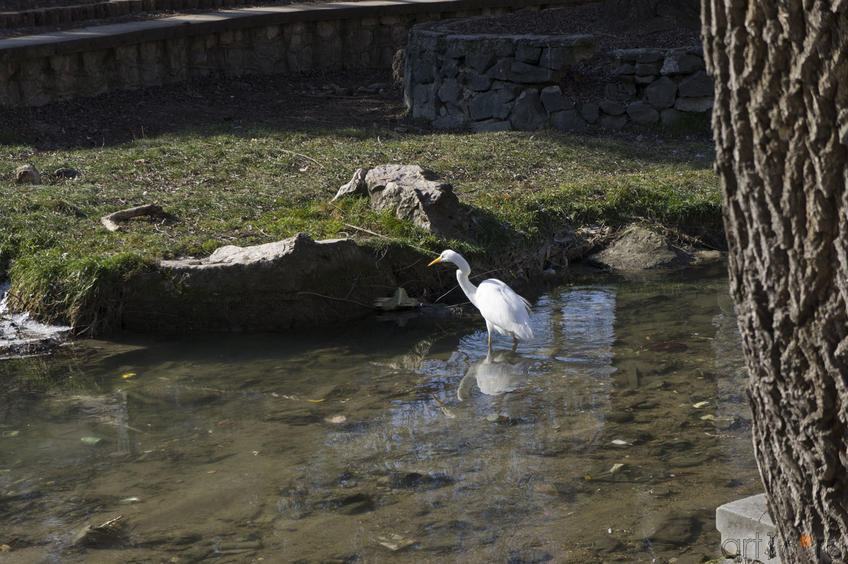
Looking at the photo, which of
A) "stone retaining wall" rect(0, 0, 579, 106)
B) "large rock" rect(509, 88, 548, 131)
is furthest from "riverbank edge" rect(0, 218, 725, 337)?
"stone retaining wall" rect(0, 0, 579, 106)

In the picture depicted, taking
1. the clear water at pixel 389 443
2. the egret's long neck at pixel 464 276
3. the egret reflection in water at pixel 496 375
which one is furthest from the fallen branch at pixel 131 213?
the egret reflection in water at pixel 496 375

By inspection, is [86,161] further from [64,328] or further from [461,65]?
[461,65]

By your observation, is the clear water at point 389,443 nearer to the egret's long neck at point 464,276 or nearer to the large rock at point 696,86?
the egret's long neck at point 464,276

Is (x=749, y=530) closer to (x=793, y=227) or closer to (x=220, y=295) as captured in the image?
(x=793, y=227)

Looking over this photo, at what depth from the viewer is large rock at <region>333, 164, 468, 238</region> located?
7.05m

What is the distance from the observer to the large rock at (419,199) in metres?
7.05

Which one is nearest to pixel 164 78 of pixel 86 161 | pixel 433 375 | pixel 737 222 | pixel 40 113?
pixel 40 113

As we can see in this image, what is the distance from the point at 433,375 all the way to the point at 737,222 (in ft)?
11.0

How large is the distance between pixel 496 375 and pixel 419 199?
1.95 meters

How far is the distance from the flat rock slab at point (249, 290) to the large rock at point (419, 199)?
0.83 meters

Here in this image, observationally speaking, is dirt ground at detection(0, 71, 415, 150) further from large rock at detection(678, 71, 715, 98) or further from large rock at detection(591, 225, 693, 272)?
large rock at detection(591, 225, 693, 272)

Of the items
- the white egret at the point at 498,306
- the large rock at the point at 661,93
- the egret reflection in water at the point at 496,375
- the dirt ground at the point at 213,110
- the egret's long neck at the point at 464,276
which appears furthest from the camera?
the large rock at the point at 661,93

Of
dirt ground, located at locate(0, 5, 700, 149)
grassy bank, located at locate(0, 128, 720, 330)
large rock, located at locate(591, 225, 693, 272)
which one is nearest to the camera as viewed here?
grassy bank, located at locate(0, 128, 720, 330)

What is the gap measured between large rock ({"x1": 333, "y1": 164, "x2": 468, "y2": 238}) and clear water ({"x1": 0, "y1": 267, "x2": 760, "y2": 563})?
0.96 meters
